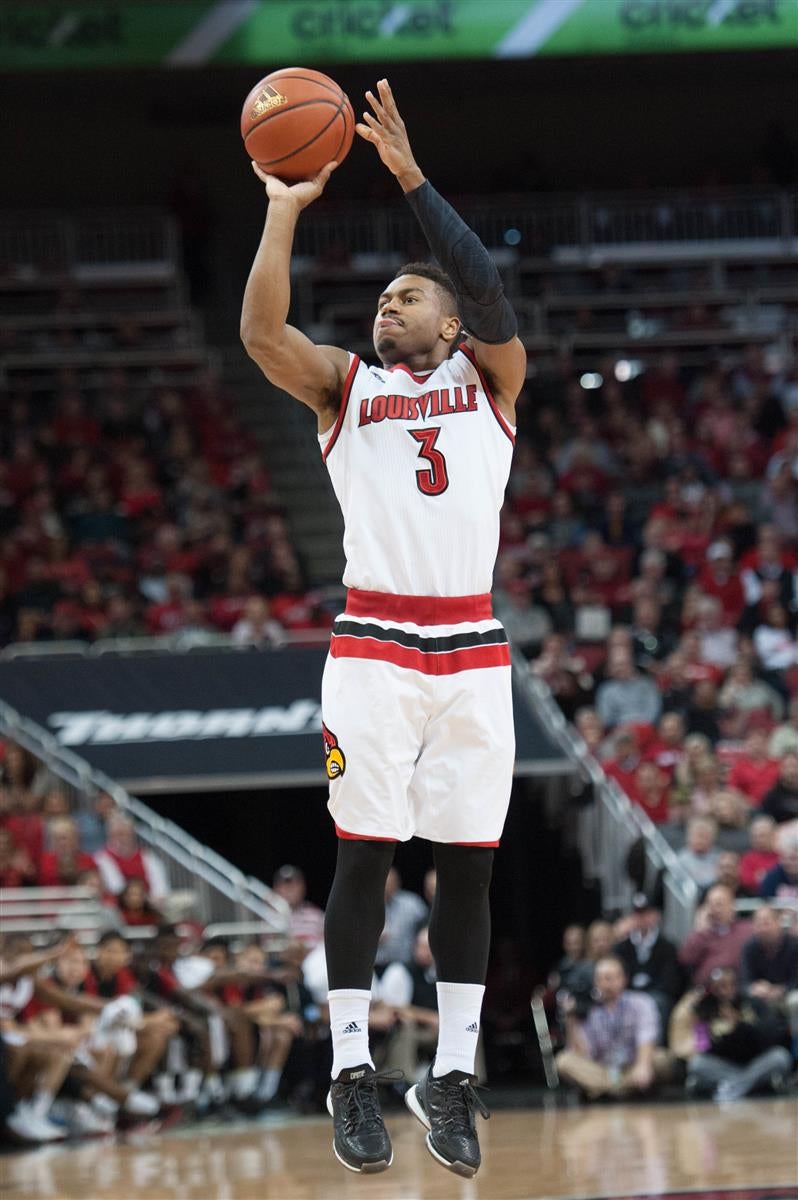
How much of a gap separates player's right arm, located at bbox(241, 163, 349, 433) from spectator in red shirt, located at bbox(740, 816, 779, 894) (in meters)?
8.07

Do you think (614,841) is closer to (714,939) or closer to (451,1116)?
(714,939)

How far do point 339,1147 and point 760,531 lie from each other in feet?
42.2

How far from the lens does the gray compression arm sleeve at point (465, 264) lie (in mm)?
5895

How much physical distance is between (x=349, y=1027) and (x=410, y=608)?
133 cm

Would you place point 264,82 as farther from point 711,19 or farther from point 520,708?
point 711,19

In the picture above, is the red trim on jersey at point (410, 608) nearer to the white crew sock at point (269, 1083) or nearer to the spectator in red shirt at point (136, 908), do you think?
the white crew sock at point (269, 1083)

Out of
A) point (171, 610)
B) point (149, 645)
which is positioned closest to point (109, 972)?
point (149, 645)

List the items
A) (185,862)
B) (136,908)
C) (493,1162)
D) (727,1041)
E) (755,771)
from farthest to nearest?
1. (755,771)
2. (185,862)
3. (136,908)
4. (727,1041)
5. (493,1162)

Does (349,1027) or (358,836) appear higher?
(358,836)

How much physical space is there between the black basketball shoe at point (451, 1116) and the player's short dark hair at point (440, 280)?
253cm

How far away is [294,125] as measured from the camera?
19.1 feet

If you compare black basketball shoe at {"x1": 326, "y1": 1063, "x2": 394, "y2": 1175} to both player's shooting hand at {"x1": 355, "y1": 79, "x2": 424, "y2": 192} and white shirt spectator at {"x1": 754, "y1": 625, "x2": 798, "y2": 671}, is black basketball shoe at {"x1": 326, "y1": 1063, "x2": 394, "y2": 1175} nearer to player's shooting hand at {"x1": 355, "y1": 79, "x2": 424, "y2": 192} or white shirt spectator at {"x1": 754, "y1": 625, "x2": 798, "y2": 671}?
player's shooting hand at {"x1": 355, "y1": 79, "x2": 424, "y2": 192}

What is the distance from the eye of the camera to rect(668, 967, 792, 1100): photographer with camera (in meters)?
12.0

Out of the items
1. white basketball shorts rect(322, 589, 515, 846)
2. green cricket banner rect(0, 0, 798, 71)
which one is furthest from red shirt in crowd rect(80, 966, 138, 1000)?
green cricket banner rect(0, 0, 798, 71)
